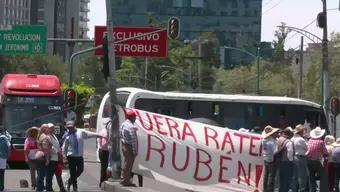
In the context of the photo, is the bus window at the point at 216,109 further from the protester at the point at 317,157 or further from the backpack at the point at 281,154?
the backpack at the point at 281,154

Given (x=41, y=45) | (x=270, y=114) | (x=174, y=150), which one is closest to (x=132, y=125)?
(x=174, y=150)

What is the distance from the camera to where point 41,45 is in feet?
154

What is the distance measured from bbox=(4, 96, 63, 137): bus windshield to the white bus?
3193mm

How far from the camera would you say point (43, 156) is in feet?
65.3

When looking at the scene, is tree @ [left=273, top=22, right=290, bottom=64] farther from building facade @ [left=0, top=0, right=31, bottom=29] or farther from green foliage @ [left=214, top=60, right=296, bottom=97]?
building facade @ [left=0, top=0, right=31, bottom=29]

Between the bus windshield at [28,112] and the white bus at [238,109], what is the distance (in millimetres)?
3193

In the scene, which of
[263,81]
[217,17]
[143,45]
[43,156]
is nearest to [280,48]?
[263,81]

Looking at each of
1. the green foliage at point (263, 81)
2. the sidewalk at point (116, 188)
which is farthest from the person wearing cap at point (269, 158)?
the green foliage at point (263, 81)

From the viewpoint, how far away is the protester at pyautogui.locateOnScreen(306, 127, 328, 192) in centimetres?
2138

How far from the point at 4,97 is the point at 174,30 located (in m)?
9.96

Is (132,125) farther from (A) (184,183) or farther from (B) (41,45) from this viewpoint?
(B) (41,45)

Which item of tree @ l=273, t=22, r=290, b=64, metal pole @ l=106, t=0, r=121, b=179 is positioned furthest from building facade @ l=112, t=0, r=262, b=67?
metal pole @ l=106, t=0, r=121, b=179

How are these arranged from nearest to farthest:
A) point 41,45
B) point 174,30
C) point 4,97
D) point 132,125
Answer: point 132,125, point 4,97, point 174,30, point 41,45

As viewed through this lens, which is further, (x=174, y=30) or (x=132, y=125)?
(x=174, y=30)
